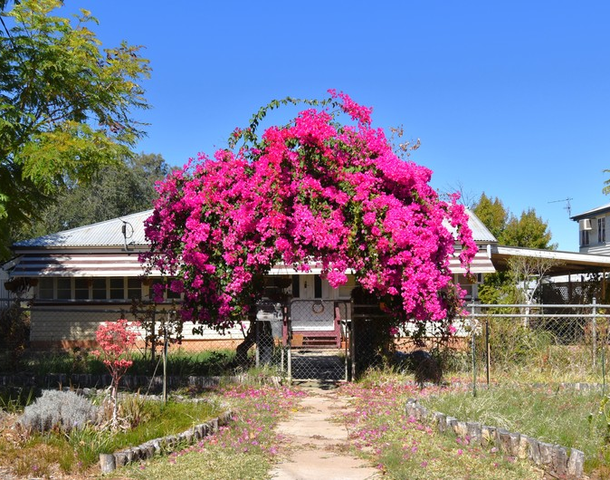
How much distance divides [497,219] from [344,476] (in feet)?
113

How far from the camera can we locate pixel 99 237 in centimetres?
2008

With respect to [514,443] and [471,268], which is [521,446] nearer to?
[514,443]

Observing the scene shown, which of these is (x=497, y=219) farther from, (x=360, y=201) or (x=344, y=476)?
(x=344, y=476)

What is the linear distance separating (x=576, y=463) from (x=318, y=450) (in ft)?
9.21

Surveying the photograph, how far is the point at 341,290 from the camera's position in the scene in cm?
2092

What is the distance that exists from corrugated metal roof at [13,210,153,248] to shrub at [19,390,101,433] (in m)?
11.3

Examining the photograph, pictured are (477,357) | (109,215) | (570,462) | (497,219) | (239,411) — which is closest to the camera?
(570,462)

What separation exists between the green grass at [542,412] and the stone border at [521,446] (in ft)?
0.61

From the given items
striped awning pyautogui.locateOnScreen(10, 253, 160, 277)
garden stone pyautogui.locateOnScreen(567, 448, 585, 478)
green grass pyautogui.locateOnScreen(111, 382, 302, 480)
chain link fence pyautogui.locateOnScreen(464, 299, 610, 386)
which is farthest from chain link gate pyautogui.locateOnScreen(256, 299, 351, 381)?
garden stone pyautogui.locateOnScreen(567, 448, 585, 478)

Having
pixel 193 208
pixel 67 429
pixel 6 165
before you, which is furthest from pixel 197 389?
pixel 6 165

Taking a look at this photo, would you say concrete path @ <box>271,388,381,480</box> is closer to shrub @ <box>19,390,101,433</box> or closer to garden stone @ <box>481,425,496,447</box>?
garden stone @ <box>481,425,496,447</box>

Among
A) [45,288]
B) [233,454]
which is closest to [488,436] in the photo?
[233,454]

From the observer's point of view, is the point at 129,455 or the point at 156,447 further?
the point at 156,447

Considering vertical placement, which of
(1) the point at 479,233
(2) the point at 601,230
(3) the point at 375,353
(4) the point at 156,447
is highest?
(2) the point at 601,230
